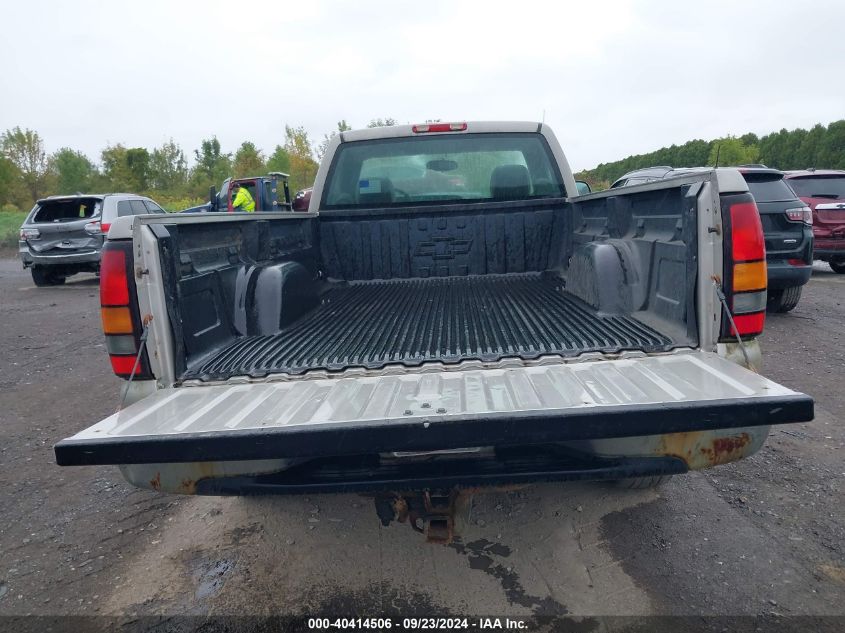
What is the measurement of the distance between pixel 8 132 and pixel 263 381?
6466 centimetres

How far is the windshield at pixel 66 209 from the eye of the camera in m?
12.3

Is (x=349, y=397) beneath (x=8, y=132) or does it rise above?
beneath

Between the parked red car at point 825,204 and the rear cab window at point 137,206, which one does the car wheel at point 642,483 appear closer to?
the parked red car at point 825,204

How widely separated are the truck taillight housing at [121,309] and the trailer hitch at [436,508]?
1.06m

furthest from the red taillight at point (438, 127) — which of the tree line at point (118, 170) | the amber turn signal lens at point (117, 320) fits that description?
the tree line at point (118, 170)

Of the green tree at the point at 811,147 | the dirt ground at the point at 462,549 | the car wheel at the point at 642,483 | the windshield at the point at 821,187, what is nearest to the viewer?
the dirt ground at the point at 462,549

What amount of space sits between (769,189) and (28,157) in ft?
203

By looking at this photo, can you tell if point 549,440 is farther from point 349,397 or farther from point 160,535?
point 160,535

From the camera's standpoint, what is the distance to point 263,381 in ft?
7.50

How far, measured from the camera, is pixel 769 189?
24.0 ft

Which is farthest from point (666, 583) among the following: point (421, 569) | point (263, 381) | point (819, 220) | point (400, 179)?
point (819, 220)

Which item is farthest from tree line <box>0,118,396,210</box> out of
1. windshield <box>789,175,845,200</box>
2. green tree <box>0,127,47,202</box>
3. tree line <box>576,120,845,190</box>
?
windshield <box>789,175,845,200</box>

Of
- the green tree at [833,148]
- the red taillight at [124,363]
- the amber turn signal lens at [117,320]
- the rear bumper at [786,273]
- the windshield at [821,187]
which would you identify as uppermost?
the green tree at [833,148]

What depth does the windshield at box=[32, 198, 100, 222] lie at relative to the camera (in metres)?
12.3
